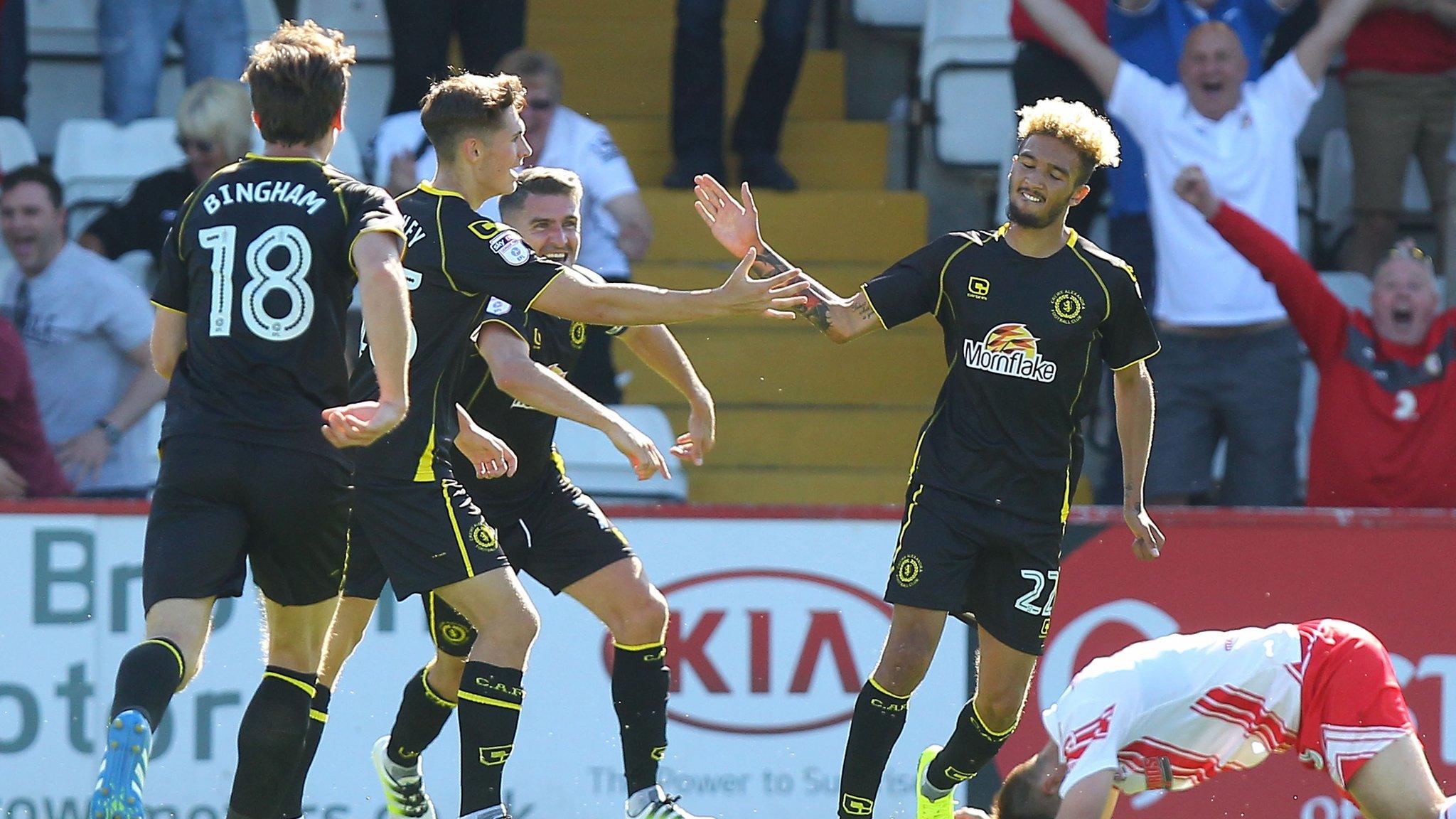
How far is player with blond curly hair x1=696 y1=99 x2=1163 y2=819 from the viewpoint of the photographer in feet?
18.2

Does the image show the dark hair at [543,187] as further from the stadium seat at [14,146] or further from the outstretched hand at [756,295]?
the stadium seat at [14,146]

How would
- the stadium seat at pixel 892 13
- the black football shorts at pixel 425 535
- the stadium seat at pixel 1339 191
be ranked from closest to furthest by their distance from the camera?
the black football shorts at pixel 425 535, the stadium seat at pixel 1339 191, the stadium seat at pixel 892 13

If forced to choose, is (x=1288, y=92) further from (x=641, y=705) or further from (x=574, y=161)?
(x=641, y=705)

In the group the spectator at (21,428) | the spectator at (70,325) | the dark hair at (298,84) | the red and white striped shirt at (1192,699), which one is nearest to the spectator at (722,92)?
the spectator at (70,325)

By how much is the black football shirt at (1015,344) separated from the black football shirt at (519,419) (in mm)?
968

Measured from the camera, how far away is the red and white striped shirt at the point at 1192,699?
5621mm

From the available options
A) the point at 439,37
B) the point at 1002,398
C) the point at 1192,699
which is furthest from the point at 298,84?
the point at 439,37

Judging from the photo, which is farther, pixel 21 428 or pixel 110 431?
pixel 110 431

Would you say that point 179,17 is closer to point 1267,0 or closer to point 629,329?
point 629,329

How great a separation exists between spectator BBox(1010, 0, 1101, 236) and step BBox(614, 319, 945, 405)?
1037mm

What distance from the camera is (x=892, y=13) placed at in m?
10.6

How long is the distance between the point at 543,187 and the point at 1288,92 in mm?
4233

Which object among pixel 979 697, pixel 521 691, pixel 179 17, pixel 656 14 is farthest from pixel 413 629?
pixel 656 14

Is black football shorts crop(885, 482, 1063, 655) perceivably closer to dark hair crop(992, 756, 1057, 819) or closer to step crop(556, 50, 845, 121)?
dark hair crop(992, 756, 1057, 819)
